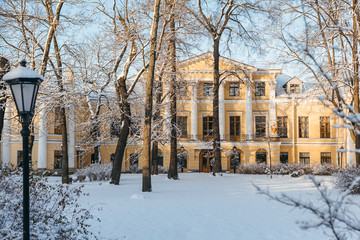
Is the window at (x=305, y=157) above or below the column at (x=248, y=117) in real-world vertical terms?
below

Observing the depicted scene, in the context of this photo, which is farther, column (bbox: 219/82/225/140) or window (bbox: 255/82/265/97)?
window (bbox: 255/82/265/97)

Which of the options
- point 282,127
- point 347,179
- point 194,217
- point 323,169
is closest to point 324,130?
point 282,127

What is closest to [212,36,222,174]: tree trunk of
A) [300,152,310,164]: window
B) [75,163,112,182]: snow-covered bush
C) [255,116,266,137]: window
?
[75,163,112,182]: snow-covered bush

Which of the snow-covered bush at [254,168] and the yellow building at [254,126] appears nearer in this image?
the snow-covered bush at [254,168]

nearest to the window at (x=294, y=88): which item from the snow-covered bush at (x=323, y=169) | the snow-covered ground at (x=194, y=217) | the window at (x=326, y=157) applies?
the window at (x=326, y=157)

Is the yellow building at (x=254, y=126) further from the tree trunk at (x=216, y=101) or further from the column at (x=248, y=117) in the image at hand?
the tree trunk at (x=216, y=101)

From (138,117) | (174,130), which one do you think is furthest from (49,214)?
(138,117)

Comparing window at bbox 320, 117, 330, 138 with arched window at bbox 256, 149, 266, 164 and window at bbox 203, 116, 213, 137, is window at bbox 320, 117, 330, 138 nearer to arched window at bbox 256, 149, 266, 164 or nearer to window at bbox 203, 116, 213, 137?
arched window at bbox 256, 149, 266, 164

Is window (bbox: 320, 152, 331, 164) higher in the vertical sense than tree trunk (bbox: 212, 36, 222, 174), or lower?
lower

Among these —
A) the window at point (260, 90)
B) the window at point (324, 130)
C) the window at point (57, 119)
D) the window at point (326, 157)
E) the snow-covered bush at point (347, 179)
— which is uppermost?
the window at point (260, 90)

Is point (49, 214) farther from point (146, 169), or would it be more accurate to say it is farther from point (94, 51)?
point (94, 51)

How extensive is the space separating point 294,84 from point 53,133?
2264 cm

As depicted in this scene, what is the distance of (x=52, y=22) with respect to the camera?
14555 mm

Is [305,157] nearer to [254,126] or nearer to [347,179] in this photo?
[254,126]
